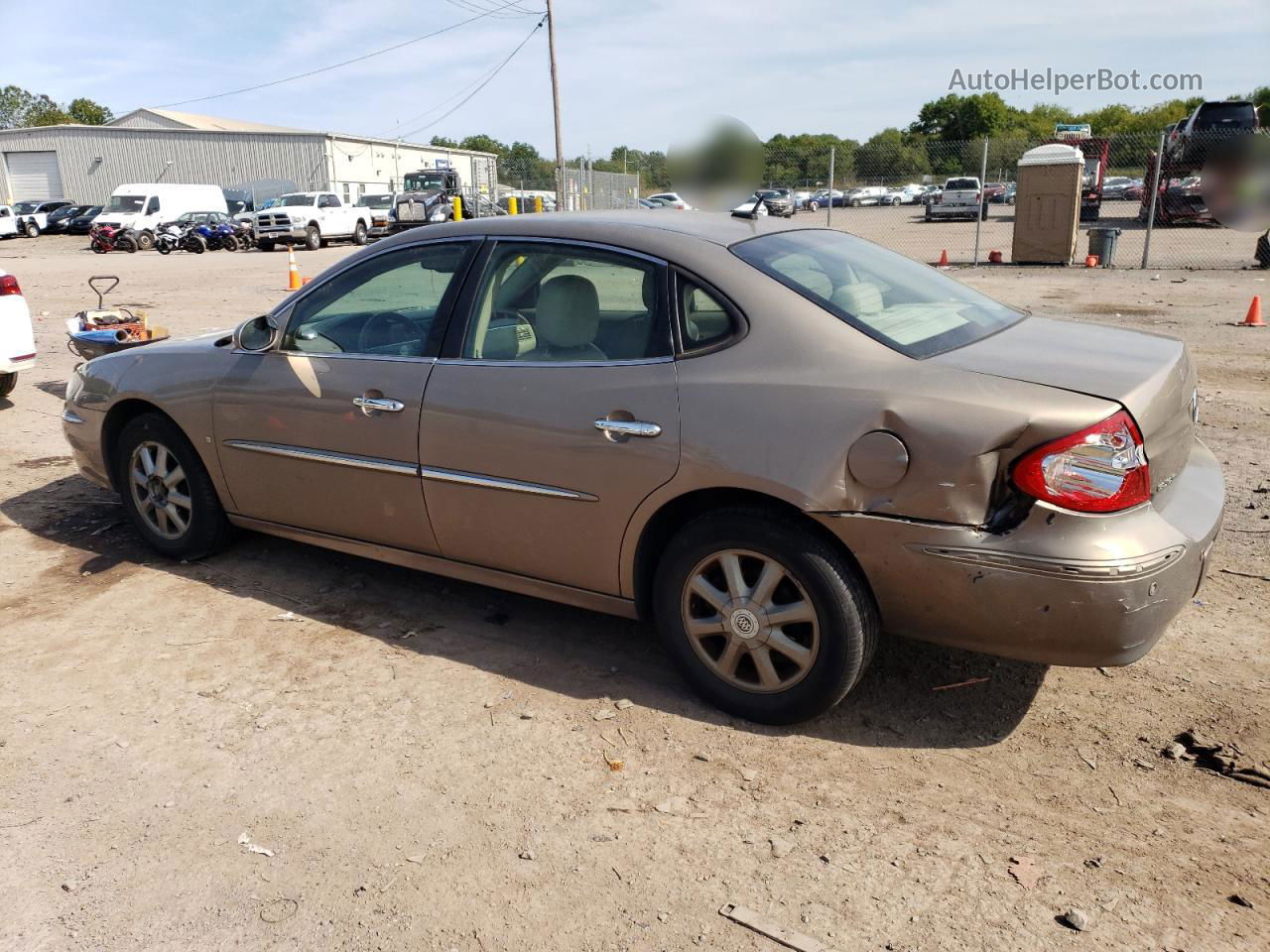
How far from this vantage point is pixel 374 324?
4.23 metres

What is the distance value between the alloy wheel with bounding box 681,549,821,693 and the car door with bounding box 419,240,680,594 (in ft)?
1.12

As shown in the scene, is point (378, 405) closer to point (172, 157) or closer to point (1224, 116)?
point (1224, 116)

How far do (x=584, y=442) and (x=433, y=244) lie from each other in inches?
47.4

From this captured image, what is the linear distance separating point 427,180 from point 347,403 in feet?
112

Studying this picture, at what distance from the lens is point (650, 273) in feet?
11.4

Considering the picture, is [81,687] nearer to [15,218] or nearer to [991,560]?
[991,560]

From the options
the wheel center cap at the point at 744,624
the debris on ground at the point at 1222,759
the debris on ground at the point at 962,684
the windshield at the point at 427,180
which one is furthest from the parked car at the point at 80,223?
the debris on ground at the point at 1222,759

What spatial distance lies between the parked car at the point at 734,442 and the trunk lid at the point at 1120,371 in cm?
1

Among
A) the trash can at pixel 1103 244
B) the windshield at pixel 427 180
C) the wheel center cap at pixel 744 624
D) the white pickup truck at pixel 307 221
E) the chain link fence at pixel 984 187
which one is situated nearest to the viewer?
the wheel center cap at pixel 744 624

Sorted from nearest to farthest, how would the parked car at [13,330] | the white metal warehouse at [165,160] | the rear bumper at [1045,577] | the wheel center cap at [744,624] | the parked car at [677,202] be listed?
the rear bumper at [1045,577]
the wheel center cap at [744,624]
the parked car at [677,202]
the parked car at [13,330]
the white metal warehouse at [165,160]

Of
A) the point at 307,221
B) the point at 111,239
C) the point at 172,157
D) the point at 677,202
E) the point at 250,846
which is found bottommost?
the point at 250,846

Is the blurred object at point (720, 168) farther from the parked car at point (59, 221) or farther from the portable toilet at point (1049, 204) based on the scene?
the parked car at point (59, 221)

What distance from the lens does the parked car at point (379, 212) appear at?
36.8 m

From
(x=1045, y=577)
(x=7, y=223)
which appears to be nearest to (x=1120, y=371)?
(x=1045, y=577)
